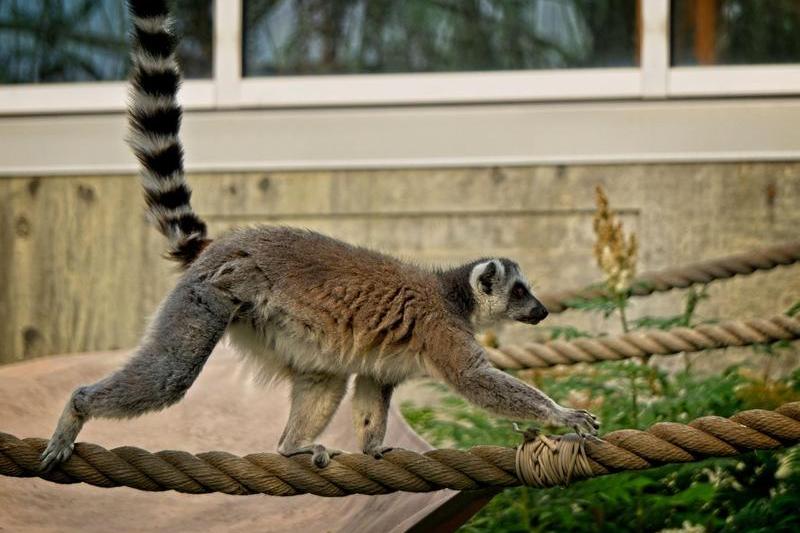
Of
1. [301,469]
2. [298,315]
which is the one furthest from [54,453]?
[298,315]

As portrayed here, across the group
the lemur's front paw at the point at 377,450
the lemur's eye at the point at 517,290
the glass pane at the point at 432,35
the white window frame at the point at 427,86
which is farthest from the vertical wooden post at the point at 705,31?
the lemur's front paw at the point at 377,450

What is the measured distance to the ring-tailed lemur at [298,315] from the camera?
3.61 meters

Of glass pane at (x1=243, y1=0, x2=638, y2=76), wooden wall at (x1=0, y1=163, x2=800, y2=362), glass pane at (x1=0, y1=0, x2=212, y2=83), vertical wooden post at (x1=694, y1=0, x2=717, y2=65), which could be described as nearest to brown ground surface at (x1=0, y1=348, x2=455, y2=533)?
wooden wall at (x1=0, y1=163, x2=800, y2=362)

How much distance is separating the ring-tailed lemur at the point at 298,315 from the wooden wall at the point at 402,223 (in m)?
3.08

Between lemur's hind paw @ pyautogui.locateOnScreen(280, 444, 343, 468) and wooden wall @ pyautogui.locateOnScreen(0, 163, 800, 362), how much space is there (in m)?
3.38

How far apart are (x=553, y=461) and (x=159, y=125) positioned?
180 cm

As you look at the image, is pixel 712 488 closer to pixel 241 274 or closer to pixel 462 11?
pixel 241 274

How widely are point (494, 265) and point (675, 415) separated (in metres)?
0.95

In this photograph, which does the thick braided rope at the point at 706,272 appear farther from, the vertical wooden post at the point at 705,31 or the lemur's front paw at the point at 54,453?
the lemur's front paw at the point at 54,453

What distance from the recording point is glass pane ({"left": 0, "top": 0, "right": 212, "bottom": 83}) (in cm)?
814

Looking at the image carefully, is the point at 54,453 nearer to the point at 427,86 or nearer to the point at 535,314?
the point at 535,314

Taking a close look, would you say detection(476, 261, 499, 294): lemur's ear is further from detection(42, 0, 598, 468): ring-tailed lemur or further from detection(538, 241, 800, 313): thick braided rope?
detection(538, 241, 800, 313): thick braided rope

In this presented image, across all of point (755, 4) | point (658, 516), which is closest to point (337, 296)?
point (658, 516)

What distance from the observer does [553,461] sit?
10.4ft
